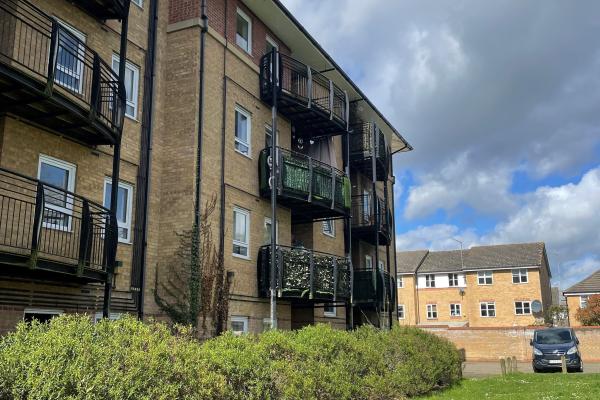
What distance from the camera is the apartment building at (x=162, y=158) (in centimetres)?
1030

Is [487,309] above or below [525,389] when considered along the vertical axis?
above

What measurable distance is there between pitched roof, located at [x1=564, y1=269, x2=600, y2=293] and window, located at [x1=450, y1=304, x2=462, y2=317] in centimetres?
1038

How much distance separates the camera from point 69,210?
11.3 metres

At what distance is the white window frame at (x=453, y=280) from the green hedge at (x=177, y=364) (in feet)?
155

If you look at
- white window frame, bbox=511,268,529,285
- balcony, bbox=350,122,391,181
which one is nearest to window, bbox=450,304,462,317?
white window frame, bbox=511,268,529,285

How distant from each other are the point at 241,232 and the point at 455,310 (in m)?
44.7

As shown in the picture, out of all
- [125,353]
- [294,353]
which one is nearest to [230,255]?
[294,353]

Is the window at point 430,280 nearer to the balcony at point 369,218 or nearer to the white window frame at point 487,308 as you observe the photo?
the white window frame at point 487,308

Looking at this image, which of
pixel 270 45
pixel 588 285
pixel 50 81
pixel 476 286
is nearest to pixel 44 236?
pixel 50 81

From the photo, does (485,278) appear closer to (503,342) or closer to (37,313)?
(503,342)

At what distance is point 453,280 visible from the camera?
2264 inches

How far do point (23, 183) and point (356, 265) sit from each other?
660 inches

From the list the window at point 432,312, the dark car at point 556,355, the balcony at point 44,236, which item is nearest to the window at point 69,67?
the balcony at point 44,236

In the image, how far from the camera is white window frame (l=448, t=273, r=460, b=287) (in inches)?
2256
